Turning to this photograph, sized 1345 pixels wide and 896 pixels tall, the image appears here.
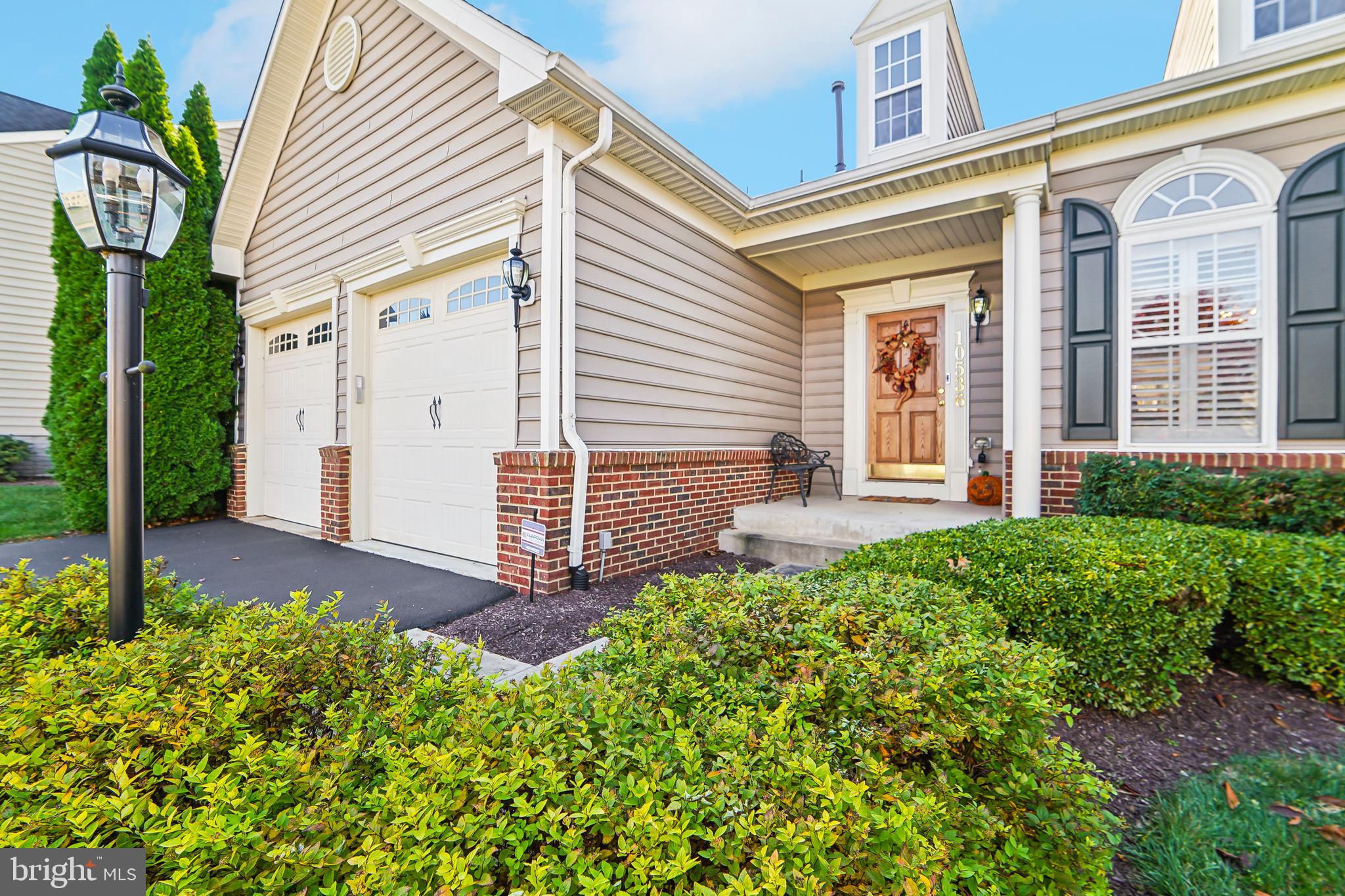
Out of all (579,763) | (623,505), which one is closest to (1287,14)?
(623,505)

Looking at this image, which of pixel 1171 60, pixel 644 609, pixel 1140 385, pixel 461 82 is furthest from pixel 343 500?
pixel 1171 60

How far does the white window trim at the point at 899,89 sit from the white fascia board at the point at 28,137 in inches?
452

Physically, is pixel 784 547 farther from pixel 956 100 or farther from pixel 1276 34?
pixel 956 100

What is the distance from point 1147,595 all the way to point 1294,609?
0.84m

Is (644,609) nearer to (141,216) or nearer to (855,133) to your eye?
(141,216)

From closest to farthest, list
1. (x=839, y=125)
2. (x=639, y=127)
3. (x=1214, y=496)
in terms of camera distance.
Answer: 1. (x=1214, y=496)
2. (x=639, y=127)
3. (x=839, y=125)

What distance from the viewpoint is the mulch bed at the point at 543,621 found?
2.80 m

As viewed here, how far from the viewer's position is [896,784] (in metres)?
Answer: 0.94

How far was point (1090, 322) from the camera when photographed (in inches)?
165

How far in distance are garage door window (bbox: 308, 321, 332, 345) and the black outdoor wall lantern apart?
254 inches

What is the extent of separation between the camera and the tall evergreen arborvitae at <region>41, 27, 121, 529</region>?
5711 mm

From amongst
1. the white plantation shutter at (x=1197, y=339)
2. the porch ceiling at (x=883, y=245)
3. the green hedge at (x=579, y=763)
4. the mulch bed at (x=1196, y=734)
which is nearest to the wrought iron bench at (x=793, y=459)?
the porch ceiling at (x=883, y=245)

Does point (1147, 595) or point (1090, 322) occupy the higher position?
point (1090, 322)

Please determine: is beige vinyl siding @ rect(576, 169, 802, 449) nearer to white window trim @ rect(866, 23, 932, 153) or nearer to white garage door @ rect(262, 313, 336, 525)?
white window trim @ rect(866, 23, 932, 153)
